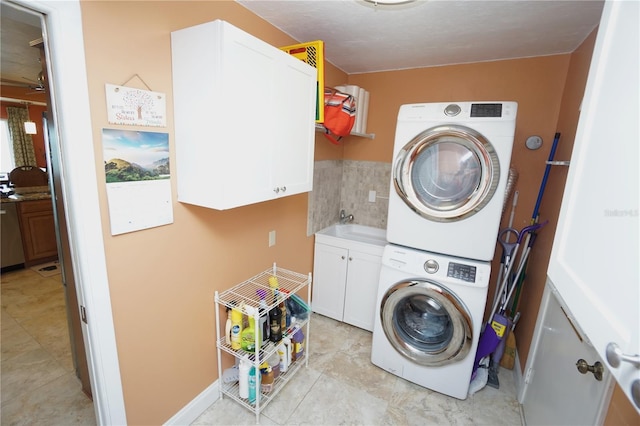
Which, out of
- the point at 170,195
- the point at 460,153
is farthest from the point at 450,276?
the point at 170,195

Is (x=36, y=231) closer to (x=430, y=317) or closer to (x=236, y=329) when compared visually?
(x=236, y=329)

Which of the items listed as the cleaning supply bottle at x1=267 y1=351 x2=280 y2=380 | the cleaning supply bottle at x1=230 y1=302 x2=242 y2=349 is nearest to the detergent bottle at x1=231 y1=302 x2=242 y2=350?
the cleaning supply bottle at x1=230 y1=302 x2=242 y2=349

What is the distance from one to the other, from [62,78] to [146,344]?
1197mm

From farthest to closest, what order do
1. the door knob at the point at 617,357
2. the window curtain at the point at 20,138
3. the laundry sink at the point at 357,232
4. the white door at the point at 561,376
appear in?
the window curtain at the point at 20,138 < the laundry sink at the point at 357,232 < the white door at the point at 561,376 < the door knob at the point at 617,357

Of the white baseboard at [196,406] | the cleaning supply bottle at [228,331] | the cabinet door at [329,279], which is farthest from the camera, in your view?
the cabinet door at [329,279]

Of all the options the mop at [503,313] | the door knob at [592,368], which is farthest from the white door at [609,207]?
the mop at [503,313]

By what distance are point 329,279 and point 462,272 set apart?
1266 millimetres

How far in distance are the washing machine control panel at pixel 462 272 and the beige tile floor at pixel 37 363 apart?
232cm

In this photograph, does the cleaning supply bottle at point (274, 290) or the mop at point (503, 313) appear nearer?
the cleaning supply bottle at point (274, 290)

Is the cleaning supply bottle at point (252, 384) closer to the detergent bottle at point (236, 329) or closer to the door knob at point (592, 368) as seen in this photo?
the detergent bottle at point (236, 329)

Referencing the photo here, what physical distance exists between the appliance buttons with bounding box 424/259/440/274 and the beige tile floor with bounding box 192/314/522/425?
2.87 feet

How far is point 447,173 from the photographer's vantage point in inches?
74.4

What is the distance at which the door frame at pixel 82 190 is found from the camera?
3.33ft

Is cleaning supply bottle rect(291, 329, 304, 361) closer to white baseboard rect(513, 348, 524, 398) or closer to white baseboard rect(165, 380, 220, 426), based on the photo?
white baseboard rect(165, 380, 220, 426)
